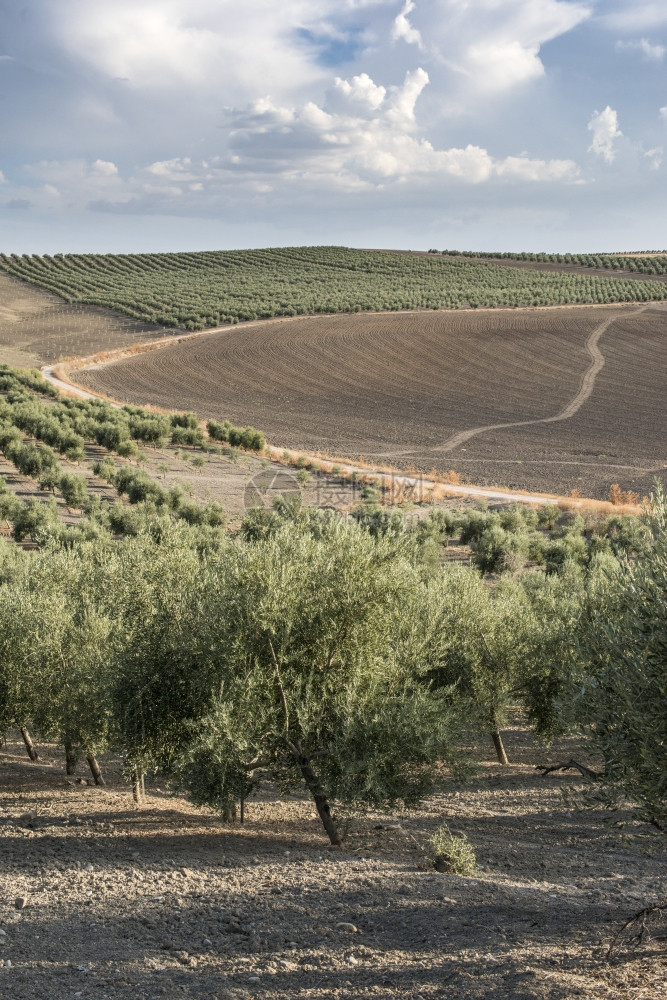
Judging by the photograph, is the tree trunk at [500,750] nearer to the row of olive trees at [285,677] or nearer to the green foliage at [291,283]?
the row of olive trees at [285,677]

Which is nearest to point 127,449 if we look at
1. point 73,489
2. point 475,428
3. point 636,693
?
point 73,489

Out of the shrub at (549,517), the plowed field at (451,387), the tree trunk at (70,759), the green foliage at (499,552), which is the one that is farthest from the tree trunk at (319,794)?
the plowed field at (451,387)

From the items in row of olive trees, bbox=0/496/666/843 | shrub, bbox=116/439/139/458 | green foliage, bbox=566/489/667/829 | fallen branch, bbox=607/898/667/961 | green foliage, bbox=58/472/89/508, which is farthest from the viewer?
shrub, bbox=116/439/139/458

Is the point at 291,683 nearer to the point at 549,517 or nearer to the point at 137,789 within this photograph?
the point at 137,789

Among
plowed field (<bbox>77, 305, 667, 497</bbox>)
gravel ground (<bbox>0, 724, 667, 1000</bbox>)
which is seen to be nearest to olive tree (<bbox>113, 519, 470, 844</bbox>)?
gravel ground (<bbox>0, 724, 667, 1000</bbox>)

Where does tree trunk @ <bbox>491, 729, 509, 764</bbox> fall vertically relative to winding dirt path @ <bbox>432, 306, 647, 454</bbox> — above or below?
below

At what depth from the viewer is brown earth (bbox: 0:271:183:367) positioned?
10556 cm

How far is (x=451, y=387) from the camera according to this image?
84.8 m

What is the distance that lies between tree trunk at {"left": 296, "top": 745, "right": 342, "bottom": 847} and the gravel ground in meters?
0.30

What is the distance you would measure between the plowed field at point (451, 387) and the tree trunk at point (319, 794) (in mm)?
43956

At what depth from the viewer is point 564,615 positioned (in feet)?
75.5

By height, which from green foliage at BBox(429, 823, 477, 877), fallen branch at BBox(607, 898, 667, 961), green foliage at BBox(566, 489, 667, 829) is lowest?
green foliage at BBox(429, 823, 477, 877)

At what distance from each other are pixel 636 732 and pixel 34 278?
169824mm

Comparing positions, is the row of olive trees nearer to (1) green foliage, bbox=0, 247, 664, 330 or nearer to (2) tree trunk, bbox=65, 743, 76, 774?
(2) tree trunk, bbox=65, 743, 76, 774
